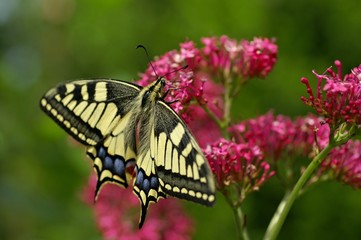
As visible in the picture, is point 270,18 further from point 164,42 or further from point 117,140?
point 117,140

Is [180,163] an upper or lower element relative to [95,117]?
lower

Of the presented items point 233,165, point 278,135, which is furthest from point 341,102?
point 278,135

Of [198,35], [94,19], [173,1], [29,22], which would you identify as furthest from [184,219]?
[29,22]

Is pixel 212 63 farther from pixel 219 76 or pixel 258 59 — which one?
pixel 258 59

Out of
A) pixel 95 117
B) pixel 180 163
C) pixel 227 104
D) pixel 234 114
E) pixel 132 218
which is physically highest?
pixel 234 114

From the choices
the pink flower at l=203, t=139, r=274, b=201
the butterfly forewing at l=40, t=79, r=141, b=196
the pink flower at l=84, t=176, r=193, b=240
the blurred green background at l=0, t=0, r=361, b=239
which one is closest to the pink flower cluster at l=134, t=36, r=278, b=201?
the pink flower at l=203, t=139, r=274, b=201

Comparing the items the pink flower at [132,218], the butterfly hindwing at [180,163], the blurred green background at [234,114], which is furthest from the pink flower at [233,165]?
the blurred green background at [234,114]

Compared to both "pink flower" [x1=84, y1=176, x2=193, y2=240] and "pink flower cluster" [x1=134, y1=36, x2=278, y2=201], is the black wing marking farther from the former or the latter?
"pink flower" [x1=84, y1=176, x2=193, y2=240]

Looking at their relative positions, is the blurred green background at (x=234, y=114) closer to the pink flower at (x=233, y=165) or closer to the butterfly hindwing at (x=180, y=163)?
the pink flower at (x=233, y=165)
